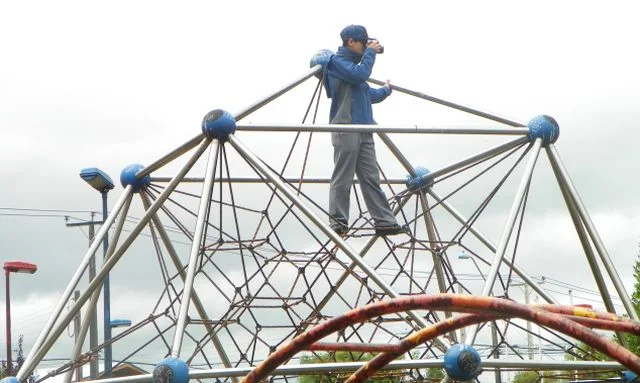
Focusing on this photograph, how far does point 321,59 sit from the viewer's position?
1301cm

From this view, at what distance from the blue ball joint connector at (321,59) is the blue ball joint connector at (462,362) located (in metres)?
4.65

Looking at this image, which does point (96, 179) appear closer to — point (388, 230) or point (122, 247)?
point (122, 247)

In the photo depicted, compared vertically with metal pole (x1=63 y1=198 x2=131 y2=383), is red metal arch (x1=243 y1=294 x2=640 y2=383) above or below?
below

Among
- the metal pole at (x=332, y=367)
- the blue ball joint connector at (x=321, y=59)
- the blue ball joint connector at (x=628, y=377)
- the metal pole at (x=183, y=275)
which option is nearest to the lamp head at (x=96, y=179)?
the metal pole at (x=183, y=275)

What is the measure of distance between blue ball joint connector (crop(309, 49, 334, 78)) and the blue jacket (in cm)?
8

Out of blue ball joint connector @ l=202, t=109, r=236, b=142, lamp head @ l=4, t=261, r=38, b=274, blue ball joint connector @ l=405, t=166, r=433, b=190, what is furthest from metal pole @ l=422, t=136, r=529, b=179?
lamp head @ l=4, t=261, r=38, b=274

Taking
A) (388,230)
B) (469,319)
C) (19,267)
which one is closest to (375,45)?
(388,230)

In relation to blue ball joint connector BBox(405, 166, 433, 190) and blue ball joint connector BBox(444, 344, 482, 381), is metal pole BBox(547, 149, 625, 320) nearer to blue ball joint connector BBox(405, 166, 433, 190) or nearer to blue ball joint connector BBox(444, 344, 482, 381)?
blue ball joint connector BBox(405, 166, 433, 190)

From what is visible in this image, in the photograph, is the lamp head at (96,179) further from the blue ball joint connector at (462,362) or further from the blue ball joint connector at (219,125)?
the blue ball joint connector at (462,362)

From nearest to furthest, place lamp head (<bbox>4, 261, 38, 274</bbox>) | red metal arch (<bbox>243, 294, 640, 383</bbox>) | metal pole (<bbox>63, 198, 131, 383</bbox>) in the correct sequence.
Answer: red metal arch (<bbox>243, 294, 640, 383</bbox>), metal pole (<bbox>63, 198, 131, 383</bbox>), lamp head (<bbox>4, 261, 38, 274</bbox>)

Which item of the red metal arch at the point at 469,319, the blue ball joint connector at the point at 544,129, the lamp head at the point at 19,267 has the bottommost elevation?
the red metal arch at the point at 469,319

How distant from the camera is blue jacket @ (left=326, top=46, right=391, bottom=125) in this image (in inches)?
500

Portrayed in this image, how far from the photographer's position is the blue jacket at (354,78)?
12.7m

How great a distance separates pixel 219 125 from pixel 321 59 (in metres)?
1.89
